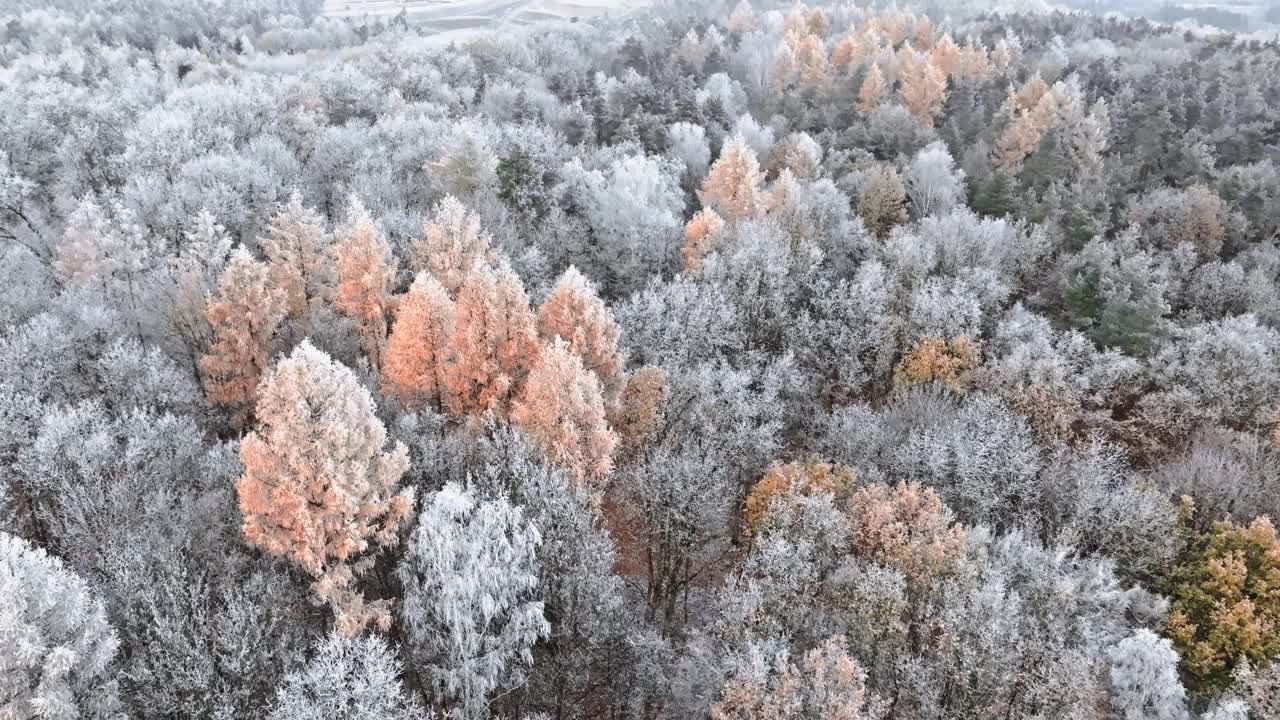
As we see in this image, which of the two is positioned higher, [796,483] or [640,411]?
[796,483]

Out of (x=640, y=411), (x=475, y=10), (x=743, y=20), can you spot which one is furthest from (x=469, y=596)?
(x=475, y=10)

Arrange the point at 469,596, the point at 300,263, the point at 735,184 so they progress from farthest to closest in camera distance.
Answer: the point at 735,184 → the point at 300,263 → the point at 469,596

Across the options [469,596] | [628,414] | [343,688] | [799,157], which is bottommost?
[628,414]

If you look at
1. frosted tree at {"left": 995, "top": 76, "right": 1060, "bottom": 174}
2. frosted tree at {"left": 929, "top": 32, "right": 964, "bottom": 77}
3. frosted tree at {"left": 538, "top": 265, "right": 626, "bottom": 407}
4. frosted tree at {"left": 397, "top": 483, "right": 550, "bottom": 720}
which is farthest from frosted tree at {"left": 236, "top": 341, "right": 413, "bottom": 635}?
frosted tree at {"left": 929, "top": 32, "right": 964, "bottom": 77}

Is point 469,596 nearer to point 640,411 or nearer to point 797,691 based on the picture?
point 797,691

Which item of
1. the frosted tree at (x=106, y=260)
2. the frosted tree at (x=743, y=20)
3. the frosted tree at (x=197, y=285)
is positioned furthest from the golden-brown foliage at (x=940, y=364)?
the frosted tree at (x=743, y=20)

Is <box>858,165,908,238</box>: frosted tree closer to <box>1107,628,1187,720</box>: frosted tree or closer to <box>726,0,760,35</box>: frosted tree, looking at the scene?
<box>1107,628,1187,720</box>: frosted tree
